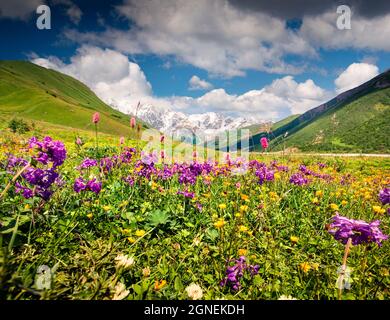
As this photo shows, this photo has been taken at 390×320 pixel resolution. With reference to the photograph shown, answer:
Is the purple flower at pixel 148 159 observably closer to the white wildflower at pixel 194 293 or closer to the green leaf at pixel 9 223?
the green leaf at pixel 9 223

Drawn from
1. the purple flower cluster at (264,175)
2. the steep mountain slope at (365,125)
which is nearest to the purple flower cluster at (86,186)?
the purple flower cluster at (264,175)

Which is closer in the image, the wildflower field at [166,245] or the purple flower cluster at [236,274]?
the wildflower field at [166,245]

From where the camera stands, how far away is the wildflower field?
1882 millimetres

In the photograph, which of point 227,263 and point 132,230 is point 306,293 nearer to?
point 227,263

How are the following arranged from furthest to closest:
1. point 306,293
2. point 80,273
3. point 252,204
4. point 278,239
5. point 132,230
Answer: point 252,204 < point 278,239 < point 132,230 < point 306,293 < point 80,273

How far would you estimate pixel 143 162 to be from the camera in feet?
14.4

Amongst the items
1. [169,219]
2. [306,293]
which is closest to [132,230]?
[169,219]

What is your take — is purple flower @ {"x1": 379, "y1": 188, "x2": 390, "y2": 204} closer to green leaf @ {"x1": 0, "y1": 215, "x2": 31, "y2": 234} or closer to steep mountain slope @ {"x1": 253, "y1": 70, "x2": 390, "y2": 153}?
green leaf @ {"x1": 0, "y1": 215, "x2": 31, "y2": 234}

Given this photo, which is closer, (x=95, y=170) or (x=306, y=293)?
(x=306, y=293)

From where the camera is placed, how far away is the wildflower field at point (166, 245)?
188 centimetres

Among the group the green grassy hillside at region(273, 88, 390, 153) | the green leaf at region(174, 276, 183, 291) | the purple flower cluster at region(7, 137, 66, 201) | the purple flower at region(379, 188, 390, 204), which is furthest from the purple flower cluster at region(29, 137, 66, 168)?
the green grassy hillside at region(273, 88, 390, 153)

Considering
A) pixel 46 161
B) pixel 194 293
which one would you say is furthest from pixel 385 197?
pixel 46 161
